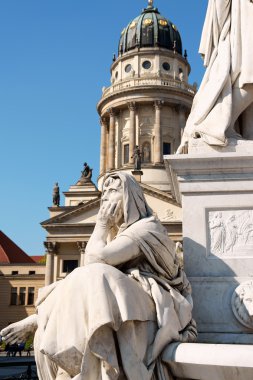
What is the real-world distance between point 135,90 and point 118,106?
2.55 metres

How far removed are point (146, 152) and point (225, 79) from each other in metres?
45.9

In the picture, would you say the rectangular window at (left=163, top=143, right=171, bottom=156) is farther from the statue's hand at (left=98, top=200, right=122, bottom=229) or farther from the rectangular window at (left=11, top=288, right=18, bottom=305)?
the statue's hand at (left=98, top=200, right=122, bottom=229)

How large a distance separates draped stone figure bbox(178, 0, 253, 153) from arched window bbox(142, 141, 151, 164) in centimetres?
4447

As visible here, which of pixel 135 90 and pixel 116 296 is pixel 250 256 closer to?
pixel 116 296

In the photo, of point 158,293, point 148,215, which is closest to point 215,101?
point 148,215

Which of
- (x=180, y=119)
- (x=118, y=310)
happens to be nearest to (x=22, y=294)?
(x=180, y=119)

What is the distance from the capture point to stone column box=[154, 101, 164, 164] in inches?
1885

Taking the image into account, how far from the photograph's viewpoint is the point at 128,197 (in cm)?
273

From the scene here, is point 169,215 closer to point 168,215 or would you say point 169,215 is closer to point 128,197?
Answer: point 168,215

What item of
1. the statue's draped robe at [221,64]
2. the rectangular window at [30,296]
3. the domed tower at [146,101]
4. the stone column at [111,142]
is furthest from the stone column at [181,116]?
the statue's draped robe at [221,64]

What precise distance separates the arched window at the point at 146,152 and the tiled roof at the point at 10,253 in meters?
17.9

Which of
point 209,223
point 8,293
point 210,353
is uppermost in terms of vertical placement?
point 209,223

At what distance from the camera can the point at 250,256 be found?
294cm

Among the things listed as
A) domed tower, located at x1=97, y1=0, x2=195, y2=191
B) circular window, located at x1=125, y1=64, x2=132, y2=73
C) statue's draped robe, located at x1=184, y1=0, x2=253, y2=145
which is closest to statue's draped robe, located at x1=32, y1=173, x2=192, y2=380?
statue's draped robe, located at x1=184, y1=0, x2=253, y2=145
